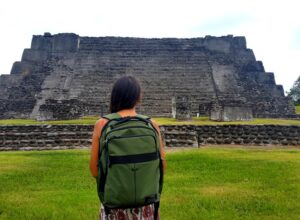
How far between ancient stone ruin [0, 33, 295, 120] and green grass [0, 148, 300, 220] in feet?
34.5

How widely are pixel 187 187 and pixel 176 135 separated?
6.60m

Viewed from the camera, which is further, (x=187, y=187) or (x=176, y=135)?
(x=176, y=135)

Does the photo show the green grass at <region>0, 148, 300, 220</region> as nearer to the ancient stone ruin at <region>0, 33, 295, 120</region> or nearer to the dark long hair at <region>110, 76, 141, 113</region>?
the dark long hair at <region>110, 76, 141, 113</region>

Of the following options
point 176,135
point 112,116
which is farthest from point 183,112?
point 112,116

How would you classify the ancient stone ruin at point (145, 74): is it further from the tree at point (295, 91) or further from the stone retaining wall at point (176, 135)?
the tree at point (295, 91)

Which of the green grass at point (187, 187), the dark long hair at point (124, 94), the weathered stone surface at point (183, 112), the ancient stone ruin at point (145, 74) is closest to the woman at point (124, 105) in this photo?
the dark long hair at point (124, 94)

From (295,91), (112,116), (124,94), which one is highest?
(295,91)

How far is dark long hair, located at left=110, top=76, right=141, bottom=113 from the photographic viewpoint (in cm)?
304

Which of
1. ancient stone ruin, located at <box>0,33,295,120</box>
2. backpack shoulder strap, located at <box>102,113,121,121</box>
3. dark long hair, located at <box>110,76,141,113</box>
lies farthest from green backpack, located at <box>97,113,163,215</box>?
ancient stone ruin, located at <box>0,33,295,120</box>

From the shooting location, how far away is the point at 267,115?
2138 centimetres

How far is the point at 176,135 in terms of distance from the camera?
513 inches

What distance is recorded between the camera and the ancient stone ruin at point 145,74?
21359 millimetres

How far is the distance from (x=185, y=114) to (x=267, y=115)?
6.57 meters

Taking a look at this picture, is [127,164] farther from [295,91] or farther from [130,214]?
[295,91]
